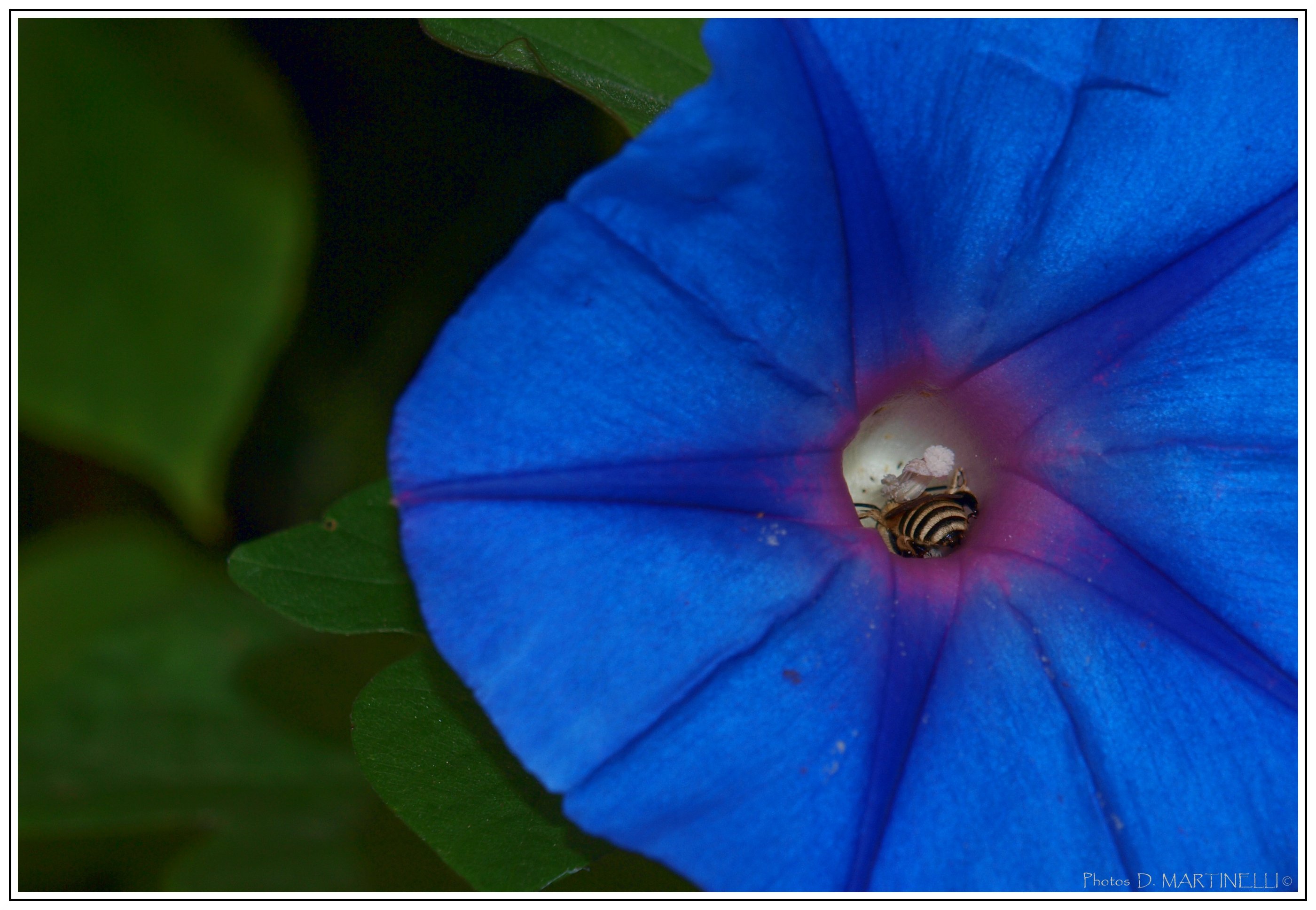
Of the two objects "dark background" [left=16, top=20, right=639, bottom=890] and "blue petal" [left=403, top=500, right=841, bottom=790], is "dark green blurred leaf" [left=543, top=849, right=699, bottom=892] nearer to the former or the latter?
"dark background" [left=16, top=20, right=639, bottom=890]

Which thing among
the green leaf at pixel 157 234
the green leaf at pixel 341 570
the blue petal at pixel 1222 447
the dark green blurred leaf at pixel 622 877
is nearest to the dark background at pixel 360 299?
the dark green blurred leaf at pixel 622 877

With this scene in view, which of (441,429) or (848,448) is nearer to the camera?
(441,429)

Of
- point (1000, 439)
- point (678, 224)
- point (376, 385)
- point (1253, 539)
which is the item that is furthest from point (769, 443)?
point (376, 385)

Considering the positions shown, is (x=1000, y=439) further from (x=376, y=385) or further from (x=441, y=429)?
(x=376, y=385)

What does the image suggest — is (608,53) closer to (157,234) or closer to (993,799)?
(157,234)

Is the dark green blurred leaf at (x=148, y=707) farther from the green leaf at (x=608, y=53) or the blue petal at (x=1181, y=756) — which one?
the blue petal at (x=1181, y=756)

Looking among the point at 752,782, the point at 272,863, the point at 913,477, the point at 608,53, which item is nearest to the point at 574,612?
the point at 752,782
